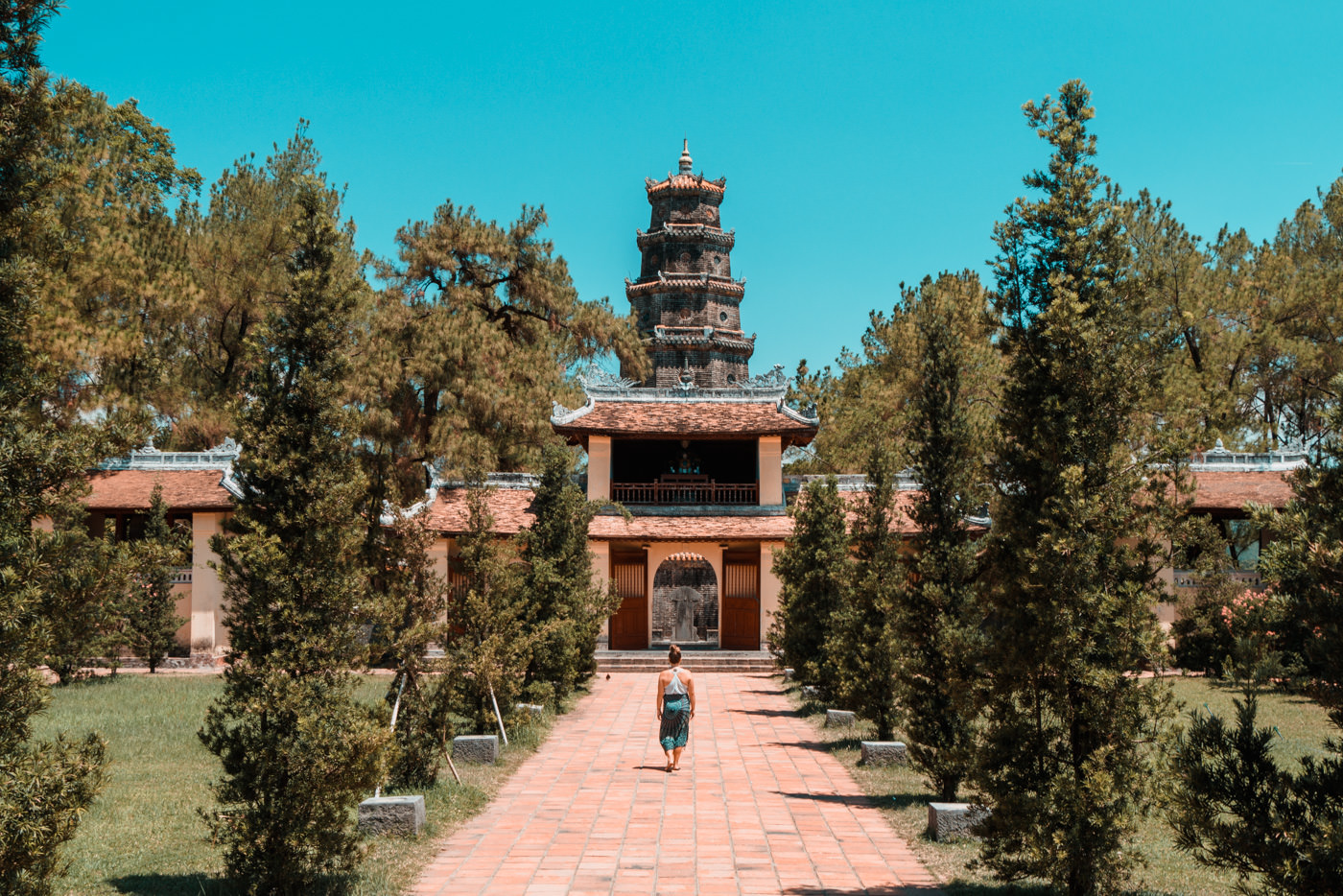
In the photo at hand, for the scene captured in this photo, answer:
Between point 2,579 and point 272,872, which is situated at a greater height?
point 2,579

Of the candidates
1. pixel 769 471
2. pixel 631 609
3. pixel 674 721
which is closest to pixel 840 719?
pixel 674 721

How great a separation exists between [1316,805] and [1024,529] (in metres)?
2.84

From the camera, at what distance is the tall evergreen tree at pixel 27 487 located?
5.72m

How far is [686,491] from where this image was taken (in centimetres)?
3123

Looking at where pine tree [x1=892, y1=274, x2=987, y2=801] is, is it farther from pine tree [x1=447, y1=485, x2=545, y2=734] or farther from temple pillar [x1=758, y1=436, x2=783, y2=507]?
temple pillar [x1=758, y1=436, x2=783, y2=507]

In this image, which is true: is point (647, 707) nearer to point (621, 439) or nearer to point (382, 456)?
point (621, 439)

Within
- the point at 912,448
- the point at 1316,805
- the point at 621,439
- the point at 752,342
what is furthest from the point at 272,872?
the point at 752,342

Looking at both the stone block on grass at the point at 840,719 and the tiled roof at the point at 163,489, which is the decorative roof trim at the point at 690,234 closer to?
the tiled roof at the point at 163,489

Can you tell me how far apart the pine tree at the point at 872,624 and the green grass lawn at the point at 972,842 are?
2.63 ft

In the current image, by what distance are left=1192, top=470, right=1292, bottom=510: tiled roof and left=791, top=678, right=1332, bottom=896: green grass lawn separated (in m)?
9.20

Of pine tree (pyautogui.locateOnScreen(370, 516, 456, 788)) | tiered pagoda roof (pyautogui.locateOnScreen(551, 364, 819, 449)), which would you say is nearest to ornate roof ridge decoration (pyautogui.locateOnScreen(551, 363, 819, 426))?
tiered pagoda roof (pyautogui.locateOnScreen(551, 364, 819, 449))

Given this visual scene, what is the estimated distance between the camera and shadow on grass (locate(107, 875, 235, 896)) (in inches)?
318

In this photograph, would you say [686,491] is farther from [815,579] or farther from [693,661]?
[815,579]

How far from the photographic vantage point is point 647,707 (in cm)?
2053
